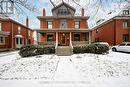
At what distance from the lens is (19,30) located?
40.8 metres

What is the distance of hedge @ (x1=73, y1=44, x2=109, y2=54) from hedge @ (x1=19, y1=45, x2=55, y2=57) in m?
3.28

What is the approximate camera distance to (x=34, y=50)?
21.4 m

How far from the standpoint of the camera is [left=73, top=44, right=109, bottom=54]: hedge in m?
22.0

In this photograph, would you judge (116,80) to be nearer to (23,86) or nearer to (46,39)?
(23,86)

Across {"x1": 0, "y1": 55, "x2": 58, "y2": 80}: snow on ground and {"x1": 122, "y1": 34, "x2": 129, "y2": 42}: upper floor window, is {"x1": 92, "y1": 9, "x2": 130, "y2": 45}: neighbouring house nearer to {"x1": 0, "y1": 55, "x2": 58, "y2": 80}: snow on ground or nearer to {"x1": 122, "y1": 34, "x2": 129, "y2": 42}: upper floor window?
{"x1": 122, "y1": 34, "x2": 129, "y2": 42}: upper floor window

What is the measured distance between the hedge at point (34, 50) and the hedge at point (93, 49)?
10.7 ft

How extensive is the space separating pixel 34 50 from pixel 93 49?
7.40 metres

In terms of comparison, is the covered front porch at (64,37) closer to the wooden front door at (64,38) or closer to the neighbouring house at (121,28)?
the wooden front door at (64,38)

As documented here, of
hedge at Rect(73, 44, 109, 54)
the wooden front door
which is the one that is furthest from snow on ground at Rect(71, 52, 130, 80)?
the wooden front door

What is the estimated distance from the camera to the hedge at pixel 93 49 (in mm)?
22000

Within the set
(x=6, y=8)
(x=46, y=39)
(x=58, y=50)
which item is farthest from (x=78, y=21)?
(x=6, y=8)

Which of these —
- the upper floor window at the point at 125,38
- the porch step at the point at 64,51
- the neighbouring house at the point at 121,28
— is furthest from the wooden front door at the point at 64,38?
the upper floor window at the point at 125,38

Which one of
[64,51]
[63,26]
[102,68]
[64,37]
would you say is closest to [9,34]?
[63,26]

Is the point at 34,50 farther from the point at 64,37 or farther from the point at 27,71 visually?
the point at 64,37
